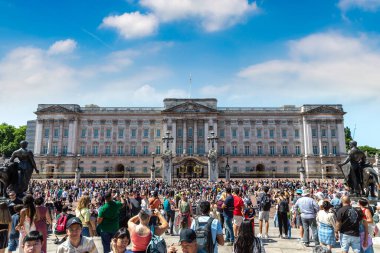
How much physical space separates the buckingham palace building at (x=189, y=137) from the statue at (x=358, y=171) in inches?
2030

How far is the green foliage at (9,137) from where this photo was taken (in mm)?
84688

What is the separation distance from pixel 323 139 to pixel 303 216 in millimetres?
63573

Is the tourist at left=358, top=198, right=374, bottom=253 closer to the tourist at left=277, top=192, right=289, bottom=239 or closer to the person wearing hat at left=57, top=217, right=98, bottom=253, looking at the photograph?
the tourist at left=277, top=192, right=289, bottom=239

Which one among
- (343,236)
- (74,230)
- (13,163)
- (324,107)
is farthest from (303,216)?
(324,107)

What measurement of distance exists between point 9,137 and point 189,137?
57.6 meters

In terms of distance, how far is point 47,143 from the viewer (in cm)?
6762

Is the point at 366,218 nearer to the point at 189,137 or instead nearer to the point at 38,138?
the point at 189,137

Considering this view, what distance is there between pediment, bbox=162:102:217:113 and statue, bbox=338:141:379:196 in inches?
2136

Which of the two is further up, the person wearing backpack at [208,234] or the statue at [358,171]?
the statue at [358,171]

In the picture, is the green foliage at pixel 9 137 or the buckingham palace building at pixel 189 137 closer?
the buckingham palace building at pixel 189 137

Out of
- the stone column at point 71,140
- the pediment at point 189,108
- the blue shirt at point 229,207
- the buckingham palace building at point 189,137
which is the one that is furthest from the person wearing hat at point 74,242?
the stone column at point 71,140

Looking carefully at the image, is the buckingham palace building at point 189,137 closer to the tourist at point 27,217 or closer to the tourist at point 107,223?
the tourist at point 107,223

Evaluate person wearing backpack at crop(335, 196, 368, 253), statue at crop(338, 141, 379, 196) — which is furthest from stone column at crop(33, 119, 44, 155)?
person wearing backpack at crop(335, 196, 368, 253)

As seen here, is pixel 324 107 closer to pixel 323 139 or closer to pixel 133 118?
pixel 323 139
